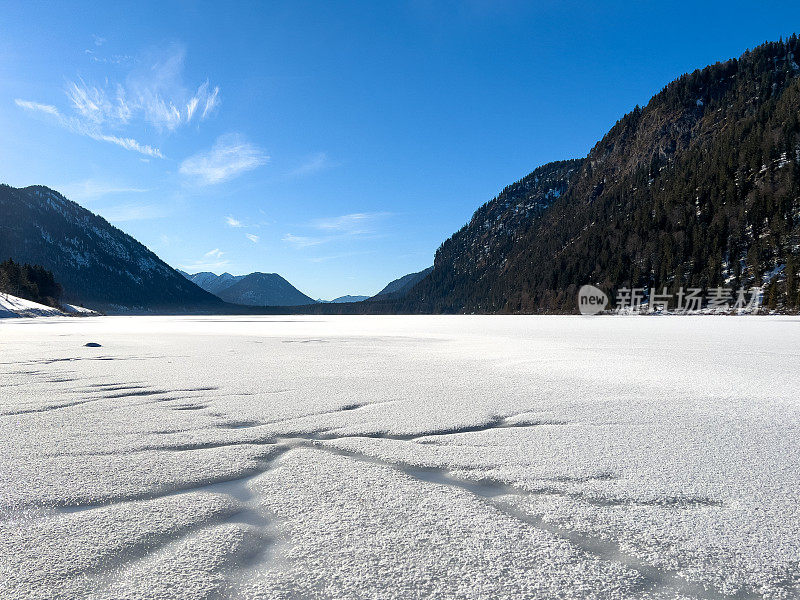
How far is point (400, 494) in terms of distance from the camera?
6.53 ft

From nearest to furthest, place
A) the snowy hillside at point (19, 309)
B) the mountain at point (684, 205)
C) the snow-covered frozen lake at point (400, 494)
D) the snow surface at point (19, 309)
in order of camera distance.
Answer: the snow-covered frozen lake at point (400, 494)
the snowy hillside at point (19, 309)
the snow surface at point (19, 309)
the mountain at point (684, 205)

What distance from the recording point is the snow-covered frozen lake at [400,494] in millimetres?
1337

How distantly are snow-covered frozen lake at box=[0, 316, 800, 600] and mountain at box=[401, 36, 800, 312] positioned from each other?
65.4 meters

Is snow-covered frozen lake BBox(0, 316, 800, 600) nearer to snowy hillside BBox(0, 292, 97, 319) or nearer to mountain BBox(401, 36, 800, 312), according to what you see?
snowy hillside BBox(0, 292, 97, 319)

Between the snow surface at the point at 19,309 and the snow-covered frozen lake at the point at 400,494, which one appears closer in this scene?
the snow-covered frozen lake at the point at 400,494

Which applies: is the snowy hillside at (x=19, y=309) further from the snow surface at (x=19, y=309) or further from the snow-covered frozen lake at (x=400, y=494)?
the snow-covered frozen lake at (x=400, y=494)

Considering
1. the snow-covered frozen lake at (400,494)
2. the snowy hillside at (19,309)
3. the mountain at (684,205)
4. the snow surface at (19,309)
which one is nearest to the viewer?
the snow-covered frozen lake at (400,494)

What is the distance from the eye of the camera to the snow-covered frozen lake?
52.6 inches

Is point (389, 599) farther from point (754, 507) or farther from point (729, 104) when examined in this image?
point (729, 104)

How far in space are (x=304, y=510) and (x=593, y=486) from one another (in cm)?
142

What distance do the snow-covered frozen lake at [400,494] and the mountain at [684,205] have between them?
65372mm

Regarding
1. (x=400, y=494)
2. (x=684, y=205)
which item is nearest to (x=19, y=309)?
(x=400, y=494)

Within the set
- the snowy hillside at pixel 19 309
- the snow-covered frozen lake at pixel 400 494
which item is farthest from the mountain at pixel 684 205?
the snowy hillside at pixel 19 309

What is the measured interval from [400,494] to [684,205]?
10748 centimetres
